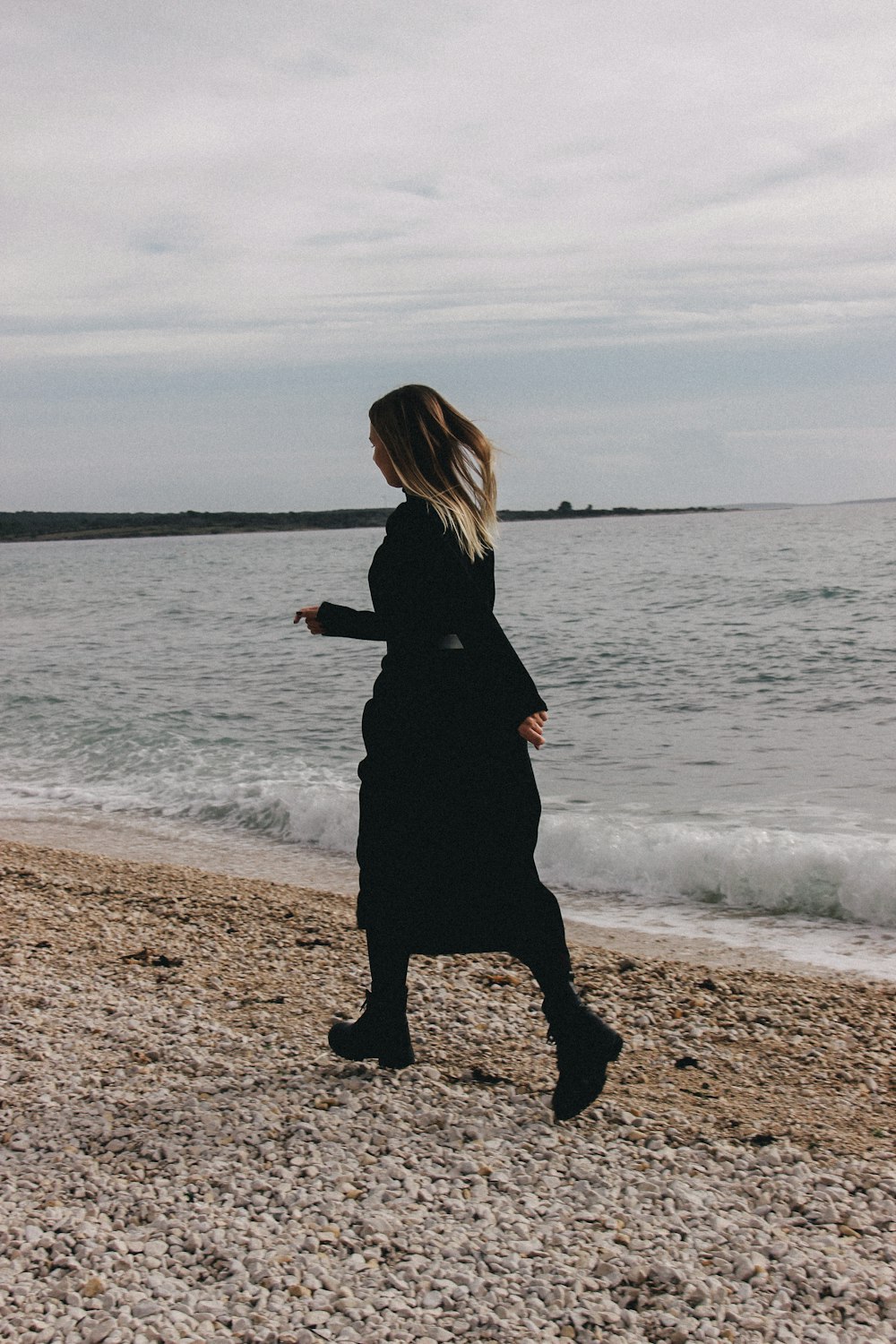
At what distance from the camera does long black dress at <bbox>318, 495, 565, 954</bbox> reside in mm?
3594

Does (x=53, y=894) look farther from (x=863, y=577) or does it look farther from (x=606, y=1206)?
(x=863, y=577)

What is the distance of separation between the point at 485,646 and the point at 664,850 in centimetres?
492

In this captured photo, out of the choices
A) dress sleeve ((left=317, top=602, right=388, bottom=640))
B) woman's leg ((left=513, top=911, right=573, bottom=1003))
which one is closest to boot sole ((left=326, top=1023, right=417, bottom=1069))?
woman's leg ((left=513, top=911, right=573, bottom=1003))

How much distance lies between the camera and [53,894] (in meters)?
6.86

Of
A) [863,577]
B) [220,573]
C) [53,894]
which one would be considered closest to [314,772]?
[53,894]

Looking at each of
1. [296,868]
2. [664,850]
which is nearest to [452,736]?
[664,850]

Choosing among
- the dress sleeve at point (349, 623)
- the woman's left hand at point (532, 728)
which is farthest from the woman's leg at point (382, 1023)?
the dress sleeve at point (349, 623)

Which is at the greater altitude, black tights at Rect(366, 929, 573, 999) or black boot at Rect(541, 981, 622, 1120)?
black tights at Rect(366, 929, 573, 999)

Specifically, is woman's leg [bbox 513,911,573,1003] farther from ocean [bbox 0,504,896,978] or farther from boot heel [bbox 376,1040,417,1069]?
ocean [bbox 0,504,896,978]

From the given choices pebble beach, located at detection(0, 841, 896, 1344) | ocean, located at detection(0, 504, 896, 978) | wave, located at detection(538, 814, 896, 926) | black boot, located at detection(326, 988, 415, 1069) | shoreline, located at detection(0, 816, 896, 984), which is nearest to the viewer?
pebble beach, located at detection(0, 841, 896, 1344)

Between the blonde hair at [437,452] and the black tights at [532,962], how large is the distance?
1281mm

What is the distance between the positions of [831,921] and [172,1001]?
4.08m

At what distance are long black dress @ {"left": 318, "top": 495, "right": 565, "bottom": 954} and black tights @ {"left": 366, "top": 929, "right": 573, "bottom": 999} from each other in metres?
0.02

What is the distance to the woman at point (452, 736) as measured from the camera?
360cm
